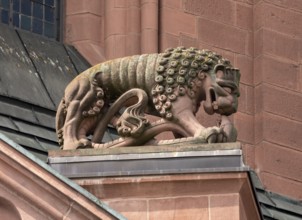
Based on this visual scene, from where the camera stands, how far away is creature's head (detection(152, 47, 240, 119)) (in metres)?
33.0

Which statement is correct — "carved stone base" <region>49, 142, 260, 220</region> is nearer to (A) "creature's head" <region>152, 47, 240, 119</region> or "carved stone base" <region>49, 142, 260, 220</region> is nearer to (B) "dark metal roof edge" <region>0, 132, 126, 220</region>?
(A) "creature's head" <region>152, 47, 240, 119</region>

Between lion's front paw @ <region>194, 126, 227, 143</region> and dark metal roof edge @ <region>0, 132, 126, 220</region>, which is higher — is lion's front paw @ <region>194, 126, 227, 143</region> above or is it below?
above

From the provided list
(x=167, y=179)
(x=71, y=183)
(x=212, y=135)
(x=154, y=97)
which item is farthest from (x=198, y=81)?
(x=71, y=183)

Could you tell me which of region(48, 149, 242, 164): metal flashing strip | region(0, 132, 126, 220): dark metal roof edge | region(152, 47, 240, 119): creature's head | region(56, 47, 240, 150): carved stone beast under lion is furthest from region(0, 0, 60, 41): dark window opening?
region(0, 132, 126, 220): dark metal roof edge

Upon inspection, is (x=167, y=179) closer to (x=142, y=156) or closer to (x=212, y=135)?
(x=142, y=156)

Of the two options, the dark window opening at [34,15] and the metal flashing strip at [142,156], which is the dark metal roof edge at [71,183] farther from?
the dark window opening at [34,15]

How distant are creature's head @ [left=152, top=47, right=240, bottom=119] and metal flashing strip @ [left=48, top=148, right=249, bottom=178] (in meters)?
0.79

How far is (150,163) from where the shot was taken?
3234 centimetres

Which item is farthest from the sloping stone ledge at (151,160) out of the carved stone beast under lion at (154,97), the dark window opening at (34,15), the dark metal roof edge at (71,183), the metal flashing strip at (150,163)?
the dark window opening at (34,15)

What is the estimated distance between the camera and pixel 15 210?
31297 mm

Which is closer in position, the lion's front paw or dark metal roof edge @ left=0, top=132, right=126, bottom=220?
dark metal roof edge @ left=0, top=132, right=126, bottom=220

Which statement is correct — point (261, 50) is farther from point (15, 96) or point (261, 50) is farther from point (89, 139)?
point (89, 139)

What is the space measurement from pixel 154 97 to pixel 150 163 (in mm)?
893

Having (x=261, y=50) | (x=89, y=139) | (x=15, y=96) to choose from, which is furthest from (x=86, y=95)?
(x=261, y=50)
